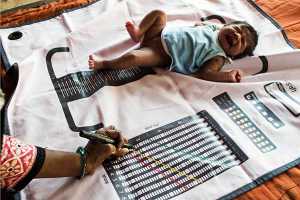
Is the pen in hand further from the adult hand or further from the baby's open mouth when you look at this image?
the baby's open mouth

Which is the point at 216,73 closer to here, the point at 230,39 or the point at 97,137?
the point at 230,39

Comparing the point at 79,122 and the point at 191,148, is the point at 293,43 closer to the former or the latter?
the point at 191,148

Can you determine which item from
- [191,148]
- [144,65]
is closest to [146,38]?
[144,65]

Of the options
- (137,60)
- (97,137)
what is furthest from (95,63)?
(97,137)

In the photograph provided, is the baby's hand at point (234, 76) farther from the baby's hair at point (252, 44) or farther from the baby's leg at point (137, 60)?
the baby's leg at point (137, 60)

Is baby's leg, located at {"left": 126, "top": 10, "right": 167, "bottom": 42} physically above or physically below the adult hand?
above

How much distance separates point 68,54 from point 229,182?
0.65m

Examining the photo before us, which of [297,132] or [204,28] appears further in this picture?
[204,28]

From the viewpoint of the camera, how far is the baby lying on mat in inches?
48.3

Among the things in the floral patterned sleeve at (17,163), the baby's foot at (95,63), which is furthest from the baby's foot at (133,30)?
the floral patterned sleeve at (17,163)

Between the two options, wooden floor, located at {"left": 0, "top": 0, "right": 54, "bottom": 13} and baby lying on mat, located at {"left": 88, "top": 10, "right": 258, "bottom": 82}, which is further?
wooden floor, located at {"left": 0, "top": 0, "right": 54, "bottom": 13}

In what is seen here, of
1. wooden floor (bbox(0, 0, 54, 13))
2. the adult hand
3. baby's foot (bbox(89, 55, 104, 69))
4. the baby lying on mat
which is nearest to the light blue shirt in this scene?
the baby lying on mat

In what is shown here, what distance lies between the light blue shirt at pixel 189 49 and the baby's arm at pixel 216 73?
0.01m

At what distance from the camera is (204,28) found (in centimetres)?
130
